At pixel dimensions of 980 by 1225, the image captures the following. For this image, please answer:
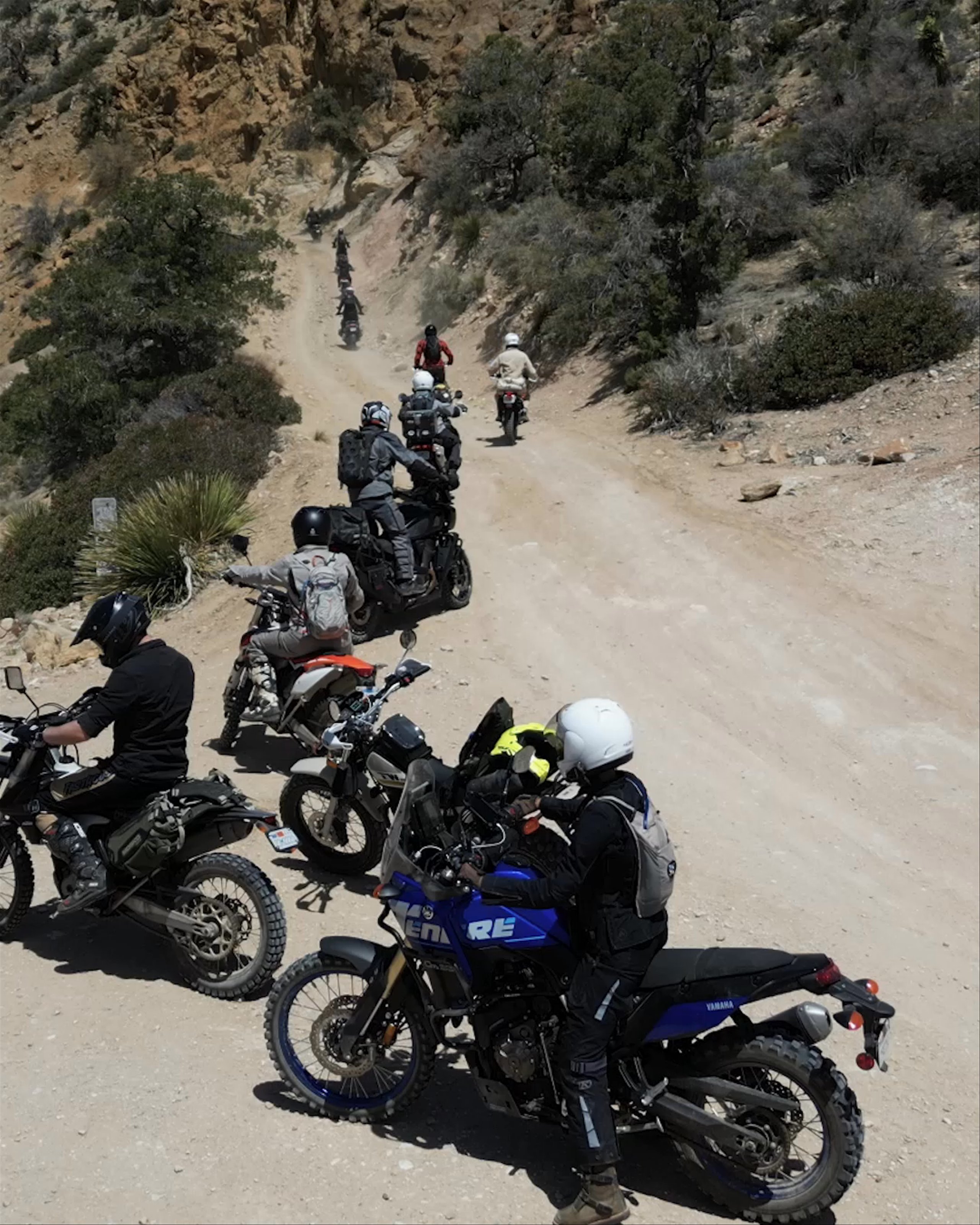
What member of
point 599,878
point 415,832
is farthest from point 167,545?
point 599,878

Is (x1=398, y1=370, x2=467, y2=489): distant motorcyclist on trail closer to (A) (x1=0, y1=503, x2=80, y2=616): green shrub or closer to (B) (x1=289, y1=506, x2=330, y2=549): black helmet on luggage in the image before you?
(B) (x1=289, y1=506, x2=330, y2=549): black helmet on luggage

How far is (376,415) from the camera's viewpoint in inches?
407

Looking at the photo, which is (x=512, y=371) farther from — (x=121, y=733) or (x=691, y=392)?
(x=121, y=733)

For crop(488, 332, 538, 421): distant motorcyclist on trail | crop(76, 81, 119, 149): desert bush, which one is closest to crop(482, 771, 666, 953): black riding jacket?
crop(488, 332, 538, 421): distant motorcyclist on trail

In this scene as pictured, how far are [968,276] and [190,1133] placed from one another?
1738cm

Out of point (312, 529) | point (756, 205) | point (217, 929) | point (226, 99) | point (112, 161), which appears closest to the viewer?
point (217, 929)

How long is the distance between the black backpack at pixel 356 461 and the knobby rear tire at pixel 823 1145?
696cm

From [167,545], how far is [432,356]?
7.60m

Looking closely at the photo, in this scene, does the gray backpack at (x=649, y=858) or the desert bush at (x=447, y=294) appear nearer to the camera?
the gray backpack at (x=649, y=858)

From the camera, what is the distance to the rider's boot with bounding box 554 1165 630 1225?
3.89 meters

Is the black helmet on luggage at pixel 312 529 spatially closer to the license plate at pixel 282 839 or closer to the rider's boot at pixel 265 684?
the rider's boot at pixel 265 684

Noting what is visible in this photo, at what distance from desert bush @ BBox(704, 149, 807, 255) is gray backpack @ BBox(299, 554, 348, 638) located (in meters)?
16.0

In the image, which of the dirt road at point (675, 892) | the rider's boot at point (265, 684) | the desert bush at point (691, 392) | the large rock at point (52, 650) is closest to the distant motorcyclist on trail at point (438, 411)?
the dirt road at point (675, 892)

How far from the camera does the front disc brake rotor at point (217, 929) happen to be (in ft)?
17.5
